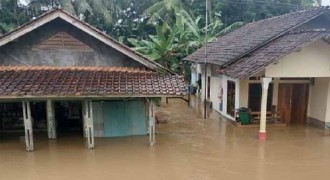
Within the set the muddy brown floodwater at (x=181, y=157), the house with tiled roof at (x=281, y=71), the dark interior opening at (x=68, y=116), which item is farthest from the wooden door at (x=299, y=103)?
the dark interior opening at (x=68, y=116)

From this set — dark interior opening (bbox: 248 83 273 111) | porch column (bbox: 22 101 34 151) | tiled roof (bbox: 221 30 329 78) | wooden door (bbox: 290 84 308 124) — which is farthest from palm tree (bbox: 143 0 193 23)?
porch column (bbox: 22 101 34 151)

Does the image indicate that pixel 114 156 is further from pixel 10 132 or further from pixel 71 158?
pixel 10 132

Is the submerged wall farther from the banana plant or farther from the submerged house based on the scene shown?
the banana plant

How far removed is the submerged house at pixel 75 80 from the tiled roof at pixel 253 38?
5.03m

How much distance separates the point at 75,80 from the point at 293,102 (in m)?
10.5


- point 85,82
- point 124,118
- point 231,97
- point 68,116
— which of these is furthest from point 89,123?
point 231,97

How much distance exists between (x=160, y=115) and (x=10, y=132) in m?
7.63

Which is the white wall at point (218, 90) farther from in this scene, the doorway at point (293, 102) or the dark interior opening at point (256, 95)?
the doorway at point (293, 102)

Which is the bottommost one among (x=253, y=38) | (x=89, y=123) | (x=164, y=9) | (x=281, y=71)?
(x=89, y=123)

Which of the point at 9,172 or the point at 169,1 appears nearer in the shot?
the point at 9,172

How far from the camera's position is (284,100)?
16.2 m

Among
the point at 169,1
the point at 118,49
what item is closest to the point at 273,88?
the point at 118,49

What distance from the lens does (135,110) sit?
13578 mm

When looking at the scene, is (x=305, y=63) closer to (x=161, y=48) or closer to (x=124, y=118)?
(x=124, y=118)
